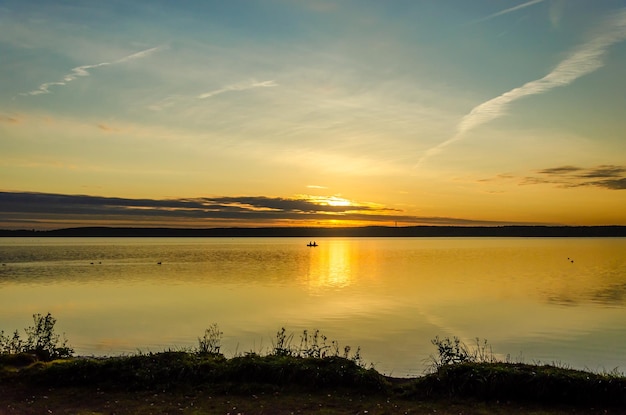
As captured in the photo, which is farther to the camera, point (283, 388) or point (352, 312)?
point (352, 312)

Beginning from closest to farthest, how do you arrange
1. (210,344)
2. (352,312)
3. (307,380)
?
(307,380) < (210,344) < (352,312)

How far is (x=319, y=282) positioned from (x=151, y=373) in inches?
1553

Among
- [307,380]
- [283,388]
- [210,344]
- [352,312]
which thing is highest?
[307,380]

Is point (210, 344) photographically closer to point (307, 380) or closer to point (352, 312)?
point (307, 380)

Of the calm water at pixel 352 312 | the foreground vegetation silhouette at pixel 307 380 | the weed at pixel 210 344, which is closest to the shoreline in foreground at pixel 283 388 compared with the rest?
the foreground vegetation silhouette at pixel 307 380

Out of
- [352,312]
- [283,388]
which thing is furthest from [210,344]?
[352,312]

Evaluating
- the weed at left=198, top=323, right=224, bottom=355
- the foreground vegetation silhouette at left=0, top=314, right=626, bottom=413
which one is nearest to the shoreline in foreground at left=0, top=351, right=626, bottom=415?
the foreground vegetation silhouette at left=0, top=314, right=626, bottom=413

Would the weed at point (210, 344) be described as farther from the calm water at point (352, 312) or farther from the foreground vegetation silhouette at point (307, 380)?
the foreground vegetation silhouette at point (307, 380)

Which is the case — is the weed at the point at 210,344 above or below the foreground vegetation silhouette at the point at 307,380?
below

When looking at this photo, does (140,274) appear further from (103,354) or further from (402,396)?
(402,396)

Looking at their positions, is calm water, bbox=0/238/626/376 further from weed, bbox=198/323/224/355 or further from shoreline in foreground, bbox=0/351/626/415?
shoreline in foreground, bbox=0/351/626/415

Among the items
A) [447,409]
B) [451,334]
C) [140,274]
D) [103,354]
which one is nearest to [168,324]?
[103,354]

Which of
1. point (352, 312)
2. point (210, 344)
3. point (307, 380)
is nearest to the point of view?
point (307, 380)

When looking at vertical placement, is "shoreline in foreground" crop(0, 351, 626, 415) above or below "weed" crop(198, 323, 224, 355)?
above
